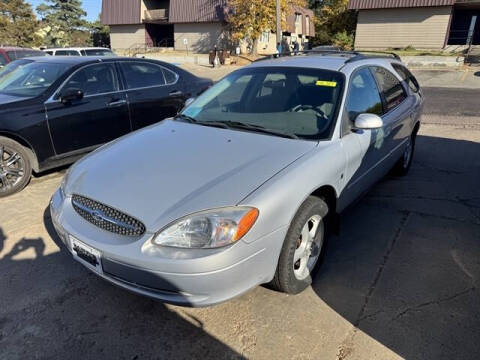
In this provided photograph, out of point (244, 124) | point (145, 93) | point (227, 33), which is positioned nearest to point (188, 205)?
point (244, 124)

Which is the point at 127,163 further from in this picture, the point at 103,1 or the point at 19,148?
the point at 103,1

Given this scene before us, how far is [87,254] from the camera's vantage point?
2410mm

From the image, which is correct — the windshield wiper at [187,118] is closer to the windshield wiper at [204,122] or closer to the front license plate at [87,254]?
the windshield wiper at [204,122]

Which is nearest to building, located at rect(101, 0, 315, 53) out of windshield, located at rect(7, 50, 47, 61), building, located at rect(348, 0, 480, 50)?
building, located at rect(348, 0, 480, 50)

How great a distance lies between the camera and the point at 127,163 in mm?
2820

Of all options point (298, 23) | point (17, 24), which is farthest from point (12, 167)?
point (298, 23)

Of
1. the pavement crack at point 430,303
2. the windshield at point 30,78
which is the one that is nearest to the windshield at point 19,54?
the windshield at point 30,78

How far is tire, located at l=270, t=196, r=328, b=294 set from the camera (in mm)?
2488

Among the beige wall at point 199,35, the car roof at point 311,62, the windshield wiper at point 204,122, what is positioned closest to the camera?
the windshield wiper at point 204,122

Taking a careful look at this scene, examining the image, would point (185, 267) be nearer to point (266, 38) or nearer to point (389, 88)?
point (389, 88)

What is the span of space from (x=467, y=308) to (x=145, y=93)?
496 centimetres

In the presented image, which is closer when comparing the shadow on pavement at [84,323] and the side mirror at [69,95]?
the shadow on pavement at [84,323]

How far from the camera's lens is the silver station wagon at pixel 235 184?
2.15 meters

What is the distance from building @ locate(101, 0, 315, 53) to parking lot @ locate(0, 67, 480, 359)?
32826mm
